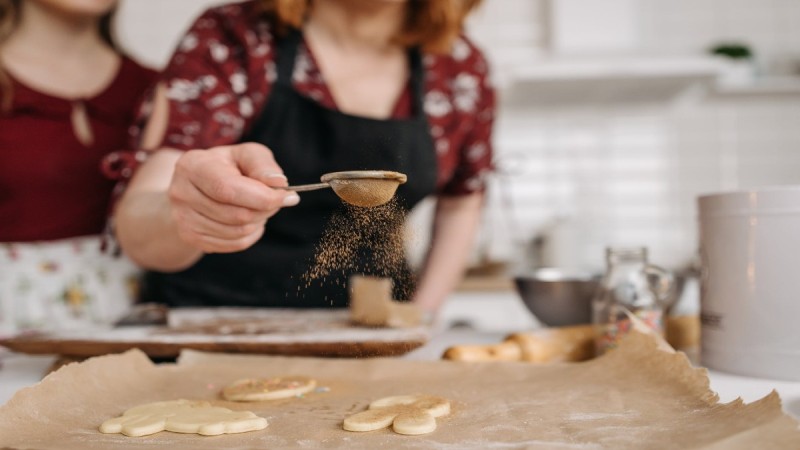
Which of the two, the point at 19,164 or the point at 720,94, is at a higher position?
the point at 720,94

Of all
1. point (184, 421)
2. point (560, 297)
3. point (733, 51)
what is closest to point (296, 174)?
point (560, 297)

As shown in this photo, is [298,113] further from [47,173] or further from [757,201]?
[757,201]

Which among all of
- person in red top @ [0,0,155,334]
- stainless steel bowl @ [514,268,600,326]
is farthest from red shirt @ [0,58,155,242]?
stainless steel bowl @ [514,268,600,326]

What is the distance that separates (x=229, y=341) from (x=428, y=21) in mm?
759

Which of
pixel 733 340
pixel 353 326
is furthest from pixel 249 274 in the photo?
pixel 733 340

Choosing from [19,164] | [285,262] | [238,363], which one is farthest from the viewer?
[19,164]

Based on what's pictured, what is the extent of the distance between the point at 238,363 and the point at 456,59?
86 cm

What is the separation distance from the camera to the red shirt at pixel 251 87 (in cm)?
105

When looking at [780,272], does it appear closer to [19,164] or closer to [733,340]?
[733,340]

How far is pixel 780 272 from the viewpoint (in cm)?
66

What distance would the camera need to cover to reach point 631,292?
0.80m

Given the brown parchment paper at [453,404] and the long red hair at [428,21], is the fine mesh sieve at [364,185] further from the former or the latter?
the long red hair at [428,21]

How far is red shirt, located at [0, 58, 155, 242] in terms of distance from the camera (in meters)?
1.39

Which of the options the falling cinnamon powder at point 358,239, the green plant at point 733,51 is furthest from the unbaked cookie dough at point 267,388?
the green plant at point 733,51
